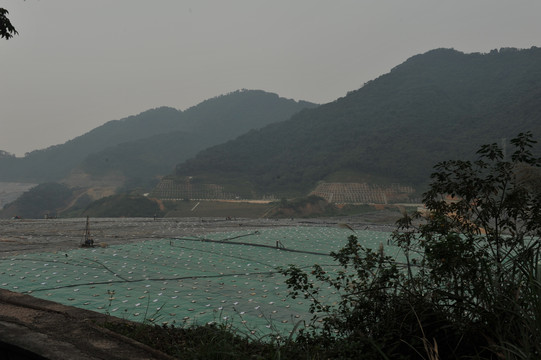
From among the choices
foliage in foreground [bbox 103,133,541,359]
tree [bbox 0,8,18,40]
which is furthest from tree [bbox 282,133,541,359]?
tree [bbox 0,8,18,40]

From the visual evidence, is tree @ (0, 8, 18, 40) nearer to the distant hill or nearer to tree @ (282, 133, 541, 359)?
tree @ (282, 133, 541, 359)

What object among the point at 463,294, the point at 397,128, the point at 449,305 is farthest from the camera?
the point at 397,128

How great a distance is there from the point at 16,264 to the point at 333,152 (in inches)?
3634

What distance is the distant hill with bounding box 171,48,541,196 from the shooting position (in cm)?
7856

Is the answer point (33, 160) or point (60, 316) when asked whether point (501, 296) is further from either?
point (33, 160)

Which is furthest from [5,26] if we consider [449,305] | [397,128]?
[397,128]

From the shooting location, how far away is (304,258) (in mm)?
16766

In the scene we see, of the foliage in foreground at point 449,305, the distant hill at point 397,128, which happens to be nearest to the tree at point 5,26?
the foliage in foreground at point 449,305

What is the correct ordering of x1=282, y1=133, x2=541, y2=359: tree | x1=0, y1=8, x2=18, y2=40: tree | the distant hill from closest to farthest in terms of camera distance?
x1=282, y1=133, x2=541, y2=359: tree < x1=0, y1=8, x2=18, y2=40: tree < the distant hill

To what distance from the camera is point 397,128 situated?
100m

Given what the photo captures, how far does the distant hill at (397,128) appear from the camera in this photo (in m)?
78.6

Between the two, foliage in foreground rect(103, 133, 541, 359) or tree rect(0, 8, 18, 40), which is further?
tree rect(0, 8, 18, 40)

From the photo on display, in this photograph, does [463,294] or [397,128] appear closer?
[463,294]

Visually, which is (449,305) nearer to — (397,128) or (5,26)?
(5,26)
